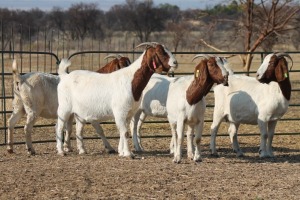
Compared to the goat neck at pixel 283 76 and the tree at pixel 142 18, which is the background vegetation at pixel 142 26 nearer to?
the tree at pixel 142 18

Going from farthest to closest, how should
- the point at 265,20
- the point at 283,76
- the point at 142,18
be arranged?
1. the point at 142,18
2. the point at 265,20
3. the point at 283,76

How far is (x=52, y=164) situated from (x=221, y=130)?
703cm

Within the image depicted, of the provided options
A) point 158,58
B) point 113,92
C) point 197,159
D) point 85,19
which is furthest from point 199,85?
point 85,19

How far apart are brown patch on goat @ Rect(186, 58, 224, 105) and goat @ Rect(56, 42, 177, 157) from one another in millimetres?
442

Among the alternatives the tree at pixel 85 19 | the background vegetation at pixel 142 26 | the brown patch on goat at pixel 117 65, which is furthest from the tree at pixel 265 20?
the tree at pixel 85 19

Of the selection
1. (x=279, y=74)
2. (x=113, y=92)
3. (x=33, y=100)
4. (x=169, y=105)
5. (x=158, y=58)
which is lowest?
(x=33, y=100)

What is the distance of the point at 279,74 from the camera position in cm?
1222

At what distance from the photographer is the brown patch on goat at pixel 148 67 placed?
38.4 feet

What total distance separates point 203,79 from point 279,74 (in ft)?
5.24

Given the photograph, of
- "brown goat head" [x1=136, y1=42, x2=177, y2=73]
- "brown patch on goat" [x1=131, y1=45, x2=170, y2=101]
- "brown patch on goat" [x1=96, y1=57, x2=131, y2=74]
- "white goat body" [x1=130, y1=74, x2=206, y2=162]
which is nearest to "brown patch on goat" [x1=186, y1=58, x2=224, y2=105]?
"white goat body" [x1=130, y1=74, x2=206, y2=162]

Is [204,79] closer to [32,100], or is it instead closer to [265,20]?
[32,100]

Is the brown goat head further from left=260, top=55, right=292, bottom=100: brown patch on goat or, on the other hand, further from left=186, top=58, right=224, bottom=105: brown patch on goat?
left=260, top=55, right=292, bottom=100: brown patch on goat

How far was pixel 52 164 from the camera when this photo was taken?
1119 centimetres

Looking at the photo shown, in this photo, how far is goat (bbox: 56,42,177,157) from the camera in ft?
38.4
